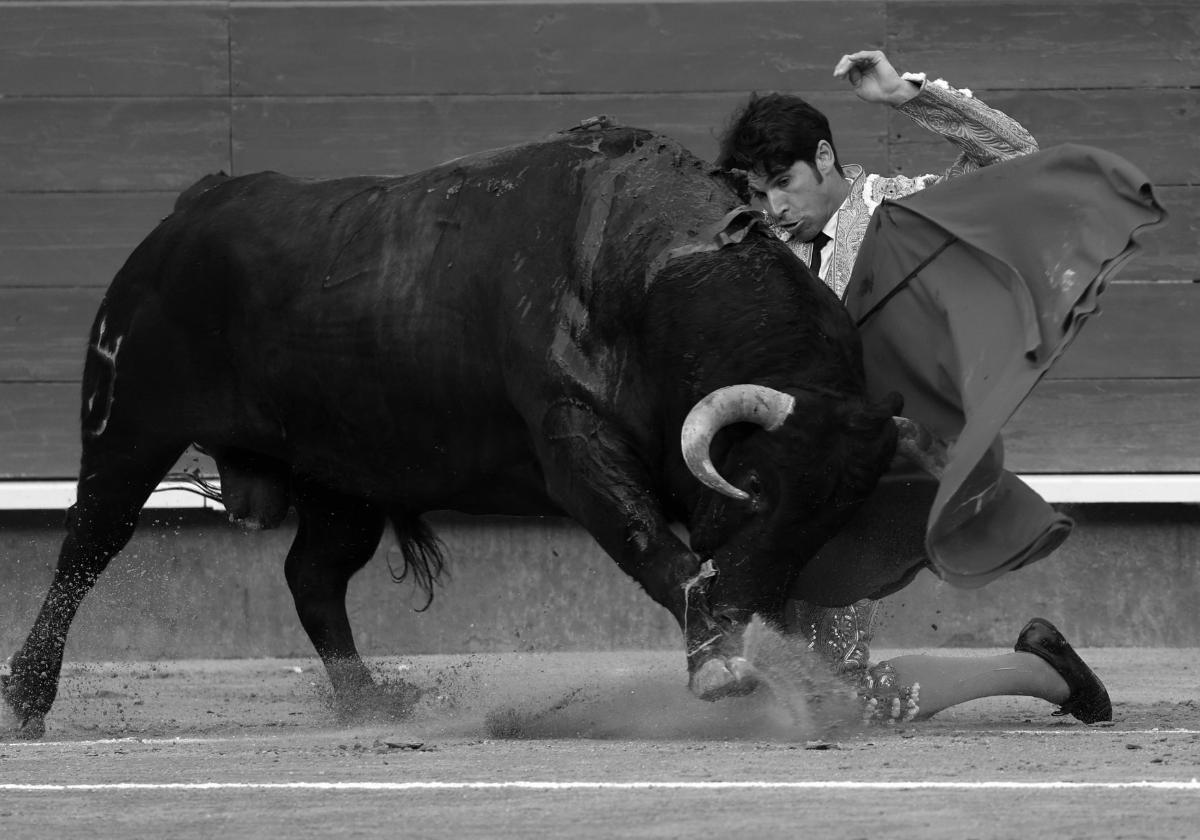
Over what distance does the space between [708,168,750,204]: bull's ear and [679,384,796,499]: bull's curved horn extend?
0.74 m

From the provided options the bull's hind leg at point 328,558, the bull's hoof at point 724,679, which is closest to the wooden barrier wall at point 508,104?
the bull's hind leg at point 328,558

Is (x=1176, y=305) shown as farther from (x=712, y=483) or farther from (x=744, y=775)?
(x=744, y=775)

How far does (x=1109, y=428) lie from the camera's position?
7.54 m

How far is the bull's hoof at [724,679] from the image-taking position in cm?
452

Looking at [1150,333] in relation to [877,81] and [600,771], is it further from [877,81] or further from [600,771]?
[600,771]

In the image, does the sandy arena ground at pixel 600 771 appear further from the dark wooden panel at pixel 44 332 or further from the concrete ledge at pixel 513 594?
the dark wooden panel at pixel 44 332

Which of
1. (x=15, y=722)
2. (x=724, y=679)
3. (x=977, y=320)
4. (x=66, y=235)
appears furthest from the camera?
(x=66, y=235)

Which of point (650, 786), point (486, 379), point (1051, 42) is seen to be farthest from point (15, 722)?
point (1051, 42)

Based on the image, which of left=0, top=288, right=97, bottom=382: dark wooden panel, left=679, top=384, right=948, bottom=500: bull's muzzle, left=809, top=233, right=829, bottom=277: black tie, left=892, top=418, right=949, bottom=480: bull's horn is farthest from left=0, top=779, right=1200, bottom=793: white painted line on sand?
left=0, top=288, right=97, bottom=382: dark wooden panel

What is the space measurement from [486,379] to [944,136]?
1306 millimetres

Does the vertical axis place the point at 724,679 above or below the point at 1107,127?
below

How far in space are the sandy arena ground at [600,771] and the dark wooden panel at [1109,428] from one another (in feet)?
4.40

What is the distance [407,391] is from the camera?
18.2 feet

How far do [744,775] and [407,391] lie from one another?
6.28 feet
